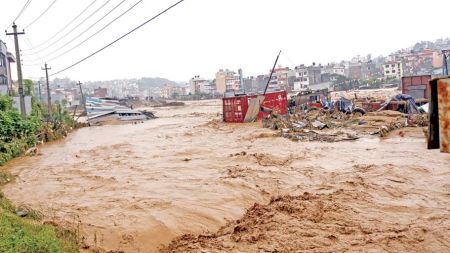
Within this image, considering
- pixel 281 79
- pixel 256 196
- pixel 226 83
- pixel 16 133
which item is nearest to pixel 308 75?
pixel 281 79

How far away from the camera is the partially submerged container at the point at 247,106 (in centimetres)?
2495

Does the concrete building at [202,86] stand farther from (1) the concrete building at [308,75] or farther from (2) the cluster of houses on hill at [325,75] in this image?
(1) the concrete building at [308,75]

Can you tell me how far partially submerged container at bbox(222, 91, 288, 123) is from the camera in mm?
24953

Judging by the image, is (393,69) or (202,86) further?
(202,86)

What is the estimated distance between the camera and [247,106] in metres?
25.0

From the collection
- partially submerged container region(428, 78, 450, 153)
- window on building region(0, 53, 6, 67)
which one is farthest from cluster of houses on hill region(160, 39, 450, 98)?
partially submerged container region(428, 78, 450, 153)

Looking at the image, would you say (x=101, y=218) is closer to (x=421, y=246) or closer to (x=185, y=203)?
(x=185, y=203)

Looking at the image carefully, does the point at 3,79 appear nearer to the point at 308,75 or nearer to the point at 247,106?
the point at 247,106

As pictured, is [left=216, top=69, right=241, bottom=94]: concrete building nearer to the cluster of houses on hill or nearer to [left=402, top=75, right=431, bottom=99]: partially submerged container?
the cluster of houses on hill

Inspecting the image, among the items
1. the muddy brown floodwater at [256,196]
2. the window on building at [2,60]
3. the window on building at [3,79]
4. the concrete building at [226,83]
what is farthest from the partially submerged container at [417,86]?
the concrete building at [226,83]

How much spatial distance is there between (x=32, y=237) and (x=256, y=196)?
4.55 metres

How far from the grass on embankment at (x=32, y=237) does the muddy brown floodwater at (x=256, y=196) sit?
41cm

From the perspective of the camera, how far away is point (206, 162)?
12.8m

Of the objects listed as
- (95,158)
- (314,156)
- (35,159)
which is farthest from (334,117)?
(35,159)
